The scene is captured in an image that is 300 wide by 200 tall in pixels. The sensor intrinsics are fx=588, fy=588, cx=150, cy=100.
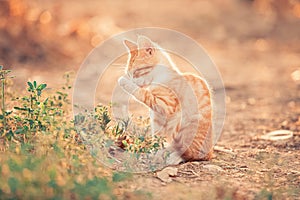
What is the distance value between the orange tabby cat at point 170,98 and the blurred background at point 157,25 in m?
3.42

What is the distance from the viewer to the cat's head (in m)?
4.38

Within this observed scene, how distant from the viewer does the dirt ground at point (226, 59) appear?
4285mm

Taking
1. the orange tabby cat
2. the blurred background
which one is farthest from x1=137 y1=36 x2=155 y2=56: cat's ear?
the blurred background

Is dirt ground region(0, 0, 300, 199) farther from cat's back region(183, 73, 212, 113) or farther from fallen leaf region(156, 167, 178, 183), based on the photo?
cat's back region(183, 73, 212, 113)

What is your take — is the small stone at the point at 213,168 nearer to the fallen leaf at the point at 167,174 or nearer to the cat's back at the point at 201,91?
the fallen leaf at the point at 167,174

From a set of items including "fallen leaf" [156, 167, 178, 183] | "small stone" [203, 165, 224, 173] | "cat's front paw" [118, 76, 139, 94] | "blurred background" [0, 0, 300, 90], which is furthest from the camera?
"blurred background" [0, 0, 300, 90]

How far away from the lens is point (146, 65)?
441cm

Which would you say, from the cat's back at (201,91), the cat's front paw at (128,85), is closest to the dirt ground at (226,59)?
the cat's back at (201,91)

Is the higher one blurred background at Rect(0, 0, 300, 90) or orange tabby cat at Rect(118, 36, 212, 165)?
blurred background at Rect(0, 0, 300, 90)

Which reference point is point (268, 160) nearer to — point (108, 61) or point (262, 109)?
point (262, 109)

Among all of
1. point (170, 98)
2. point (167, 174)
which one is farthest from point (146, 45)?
point (167, 174)

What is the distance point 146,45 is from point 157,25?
7.23 meters

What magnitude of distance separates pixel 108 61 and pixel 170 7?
4.59 m

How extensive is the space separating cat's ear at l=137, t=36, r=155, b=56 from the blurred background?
3476 mm
